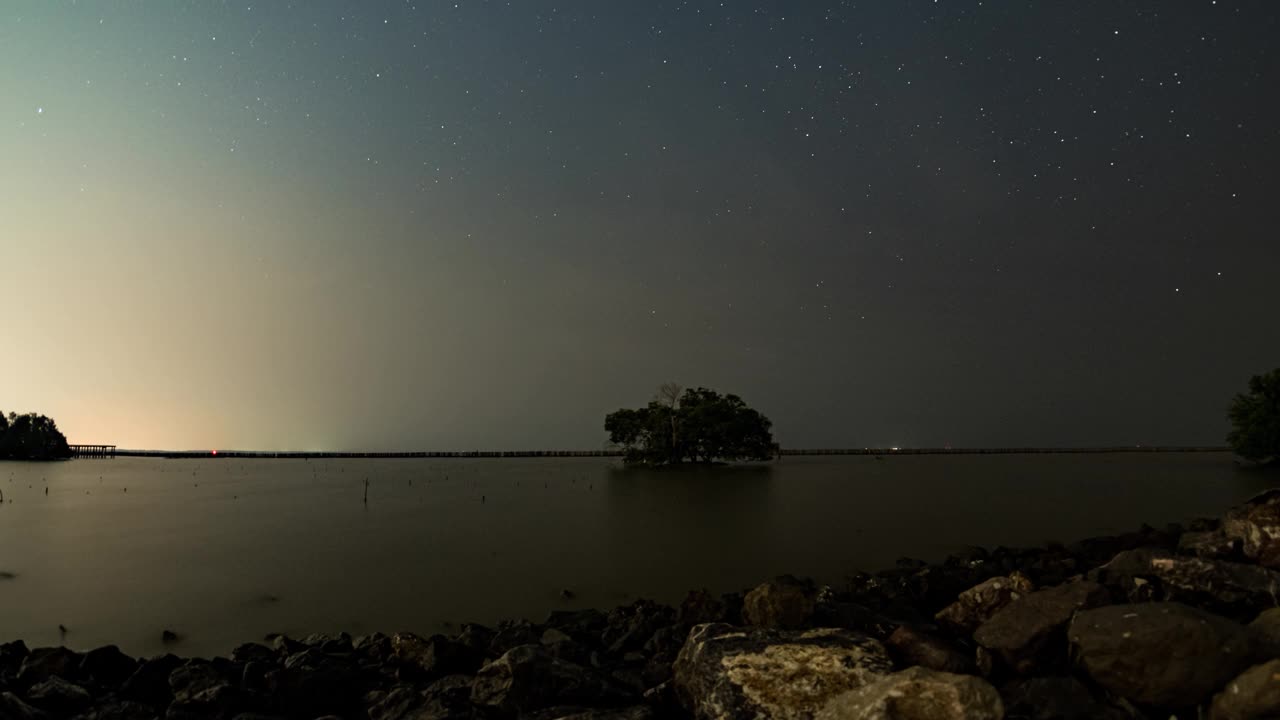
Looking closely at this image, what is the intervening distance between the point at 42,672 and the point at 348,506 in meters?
35.9

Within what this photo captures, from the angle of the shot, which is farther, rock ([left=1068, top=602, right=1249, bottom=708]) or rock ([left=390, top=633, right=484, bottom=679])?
rock ([left=390, top=633, right=484, bottom=679])

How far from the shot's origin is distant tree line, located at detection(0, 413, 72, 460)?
459ft

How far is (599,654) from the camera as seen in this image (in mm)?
10812

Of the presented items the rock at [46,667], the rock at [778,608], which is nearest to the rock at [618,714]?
the rock at [778,608]

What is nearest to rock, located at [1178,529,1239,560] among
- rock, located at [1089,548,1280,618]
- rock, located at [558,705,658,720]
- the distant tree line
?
rock, located at [1089,548,1280,618]

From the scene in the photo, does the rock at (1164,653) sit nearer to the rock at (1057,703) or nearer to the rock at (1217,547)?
the rock at (1057,703)

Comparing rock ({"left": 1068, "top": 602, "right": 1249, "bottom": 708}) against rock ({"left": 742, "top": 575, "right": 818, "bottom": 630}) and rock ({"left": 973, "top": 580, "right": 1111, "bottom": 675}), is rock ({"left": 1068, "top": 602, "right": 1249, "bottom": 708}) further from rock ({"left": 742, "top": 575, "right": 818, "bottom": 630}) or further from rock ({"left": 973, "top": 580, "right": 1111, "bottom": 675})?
rock ({"left": 742, "top": 575, "right": 818, "bottom": 630})

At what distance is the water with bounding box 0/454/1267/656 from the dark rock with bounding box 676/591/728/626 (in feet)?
20.3

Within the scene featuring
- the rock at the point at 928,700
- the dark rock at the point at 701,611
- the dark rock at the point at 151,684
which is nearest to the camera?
the rock at the point at 928,700

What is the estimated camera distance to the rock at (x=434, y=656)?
981cm

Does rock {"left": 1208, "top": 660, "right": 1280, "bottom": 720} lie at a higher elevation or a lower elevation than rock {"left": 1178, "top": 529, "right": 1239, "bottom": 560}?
lower

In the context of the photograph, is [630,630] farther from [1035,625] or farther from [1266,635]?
[1266,635]

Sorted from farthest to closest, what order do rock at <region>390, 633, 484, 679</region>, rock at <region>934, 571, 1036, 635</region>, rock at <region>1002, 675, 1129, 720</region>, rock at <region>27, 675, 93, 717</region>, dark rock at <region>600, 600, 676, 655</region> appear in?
dark rock at <region>600, 600, 676, 655</region>
rock at <region>390, 633, 484, 679</region>
rock at <region>934, 571, 1036, 635</region>
rock at <region>27, 675, 93, 717</region>
rock at <region>1002, 675, 1129, 720</region>

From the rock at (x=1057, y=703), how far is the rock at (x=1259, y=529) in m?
6.66
